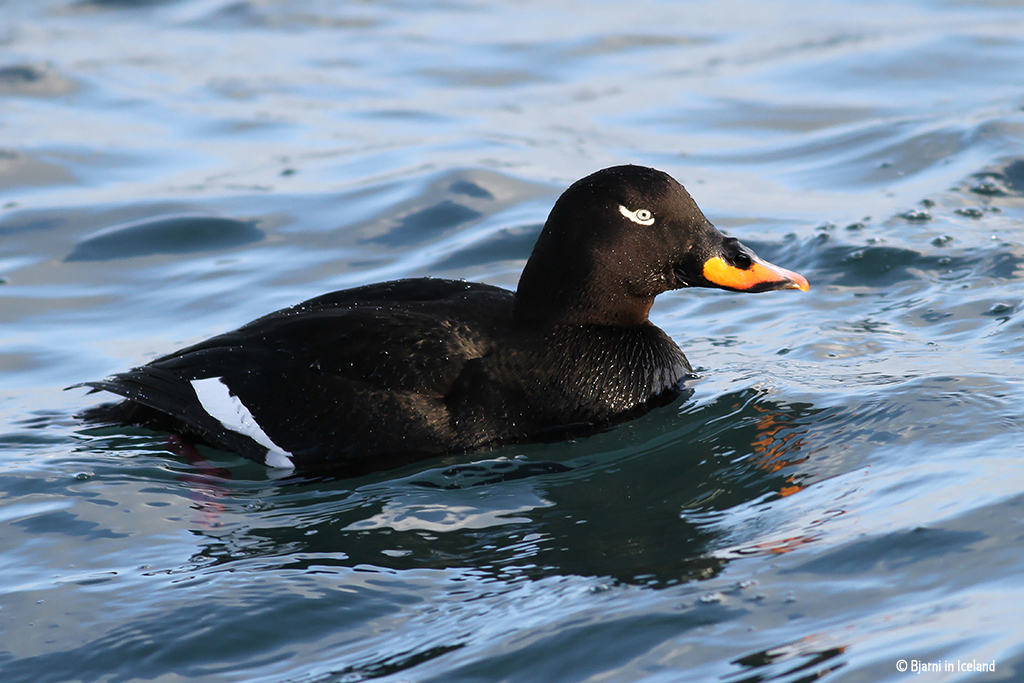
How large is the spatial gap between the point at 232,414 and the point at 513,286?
253cm

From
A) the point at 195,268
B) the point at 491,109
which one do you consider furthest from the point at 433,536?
the point at 491,109

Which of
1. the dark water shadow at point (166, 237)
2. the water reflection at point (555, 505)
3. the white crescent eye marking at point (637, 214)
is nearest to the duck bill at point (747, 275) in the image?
the white crescent eye marking at point (637, 214)

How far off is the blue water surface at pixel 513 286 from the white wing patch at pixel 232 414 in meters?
0.13

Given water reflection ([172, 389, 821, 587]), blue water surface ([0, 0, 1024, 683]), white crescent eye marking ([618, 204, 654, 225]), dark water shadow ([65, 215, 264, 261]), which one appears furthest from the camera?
dark water shadow ([65, 215, 264, 261])

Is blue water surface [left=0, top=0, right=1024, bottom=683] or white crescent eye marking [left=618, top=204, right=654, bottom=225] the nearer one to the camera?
blue water surface [left=0, top=0, right=1024, bottom=683]

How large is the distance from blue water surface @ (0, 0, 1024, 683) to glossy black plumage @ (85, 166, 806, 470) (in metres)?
0.16

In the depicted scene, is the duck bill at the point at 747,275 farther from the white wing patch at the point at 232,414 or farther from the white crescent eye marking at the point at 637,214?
the white wing patch at the point at 232,414

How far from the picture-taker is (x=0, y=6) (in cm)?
1313

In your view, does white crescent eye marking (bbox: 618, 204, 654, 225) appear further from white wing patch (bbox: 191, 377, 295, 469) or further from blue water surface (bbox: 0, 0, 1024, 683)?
white wing patch (bbox: 191, 377, 295, 469)

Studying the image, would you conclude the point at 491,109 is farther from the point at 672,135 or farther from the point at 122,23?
the point at 122,23

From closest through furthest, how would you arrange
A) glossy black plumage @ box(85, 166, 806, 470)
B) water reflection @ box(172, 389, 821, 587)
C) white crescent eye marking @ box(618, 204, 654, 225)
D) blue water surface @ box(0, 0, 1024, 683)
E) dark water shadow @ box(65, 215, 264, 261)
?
1. blue water surface @ box(0, 0, 1024, 683)
2. water reflection @ box(172, 389, 821, 587)
3. glossy black plumage @ box(85, 166, 806, 470)
4. white crescent eye marking @ box(618, 204, 654, 225)
5. dark water shadow @ box(65, 215, 264, 261)

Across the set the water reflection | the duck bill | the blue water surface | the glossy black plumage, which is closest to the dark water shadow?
the blue water surface

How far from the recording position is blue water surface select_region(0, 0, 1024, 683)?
3416 mm

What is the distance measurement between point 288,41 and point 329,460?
852 cm
